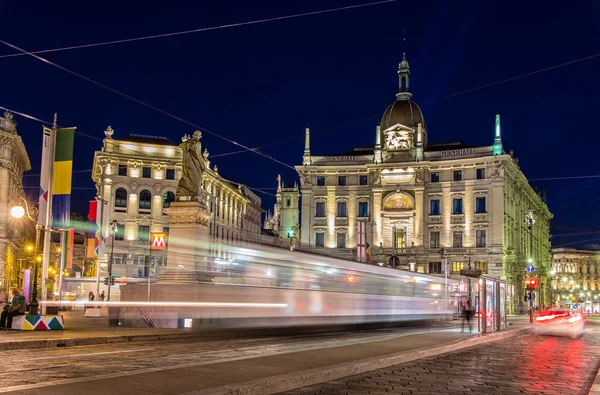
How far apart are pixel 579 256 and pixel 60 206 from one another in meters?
152

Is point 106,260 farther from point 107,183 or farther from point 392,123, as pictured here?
point 392,123

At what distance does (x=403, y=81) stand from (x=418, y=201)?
17038 mm

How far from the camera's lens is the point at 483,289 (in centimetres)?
2470

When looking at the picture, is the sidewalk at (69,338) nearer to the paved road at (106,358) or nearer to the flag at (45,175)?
the paved road at (106,358)

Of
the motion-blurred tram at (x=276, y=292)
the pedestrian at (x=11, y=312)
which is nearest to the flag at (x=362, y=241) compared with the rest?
the motion-blurred tram at (x=276, y=292)

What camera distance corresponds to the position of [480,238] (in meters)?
74.3

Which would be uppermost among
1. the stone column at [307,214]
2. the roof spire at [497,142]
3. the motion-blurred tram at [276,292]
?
the roof spire at [497,142]

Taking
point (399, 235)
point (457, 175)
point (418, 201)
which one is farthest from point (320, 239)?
point (457, 175)

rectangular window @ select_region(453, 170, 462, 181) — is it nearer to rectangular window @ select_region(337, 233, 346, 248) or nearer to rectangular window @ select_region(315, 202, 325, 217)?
rectangular window @ select_region(337, 233, 346, 248)

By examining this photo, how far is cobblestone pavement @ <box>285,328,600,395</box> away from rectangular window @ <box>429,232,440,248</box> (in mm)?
58500

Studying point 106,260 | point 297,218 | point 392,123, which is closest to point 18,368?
point 106,260

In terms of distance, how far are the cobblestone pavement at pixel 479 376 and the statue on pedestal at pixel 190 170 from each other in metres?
12.0

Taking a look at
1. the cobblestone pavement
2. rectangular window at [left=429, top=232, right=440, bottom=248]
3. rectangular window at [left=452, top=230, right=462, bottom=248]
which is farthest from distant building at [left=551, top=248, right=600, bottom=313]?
the cobblestone pavement

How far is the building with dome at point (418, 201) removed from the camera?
73.8 meters
